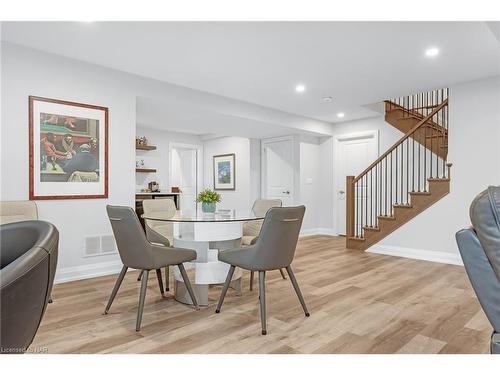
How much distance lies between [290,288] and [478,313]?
1.60 meters

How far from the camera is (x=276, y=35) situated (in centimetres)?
296

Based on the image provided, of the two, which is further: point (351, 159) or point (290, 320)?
point (351, 159)

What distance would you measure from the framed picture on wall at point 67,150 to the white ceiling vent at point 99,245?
0.47 meters

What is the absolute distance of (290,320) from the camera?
8.30ft

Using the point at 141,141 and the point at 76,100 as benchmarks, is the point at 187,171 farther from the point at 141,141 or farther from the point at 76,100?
the point at 76,100

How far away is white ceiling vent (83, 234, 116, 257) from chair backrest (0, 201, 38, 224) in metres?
0.72

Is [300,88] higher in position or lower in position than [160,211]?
higher

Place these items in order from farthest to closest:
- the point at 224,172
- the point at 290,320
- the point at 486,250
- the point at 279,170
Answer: the point at 224,172
the point at 279,170
the point at 290,320
the point at 486,250

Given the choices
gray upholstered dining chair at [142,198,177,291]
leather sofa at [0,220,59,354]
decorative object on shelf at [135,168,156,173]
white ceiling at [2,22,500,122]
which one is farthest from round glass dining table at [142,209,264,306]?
decorative object on shelf at [135,168,156,173]

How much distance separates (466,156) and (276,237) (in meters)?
3.37

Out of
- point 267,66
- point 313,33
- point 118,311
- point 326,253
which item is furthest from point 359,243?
point 118,311

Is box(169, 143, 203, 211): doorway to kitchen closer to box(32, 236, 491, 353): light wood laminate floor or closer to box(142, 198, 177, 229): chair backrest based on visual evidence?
box(142, 198, 177, 229): chair backrest

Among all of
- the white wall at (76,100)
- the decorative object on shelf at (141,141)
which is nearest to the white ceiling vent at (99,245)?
the white wall at (76,100)

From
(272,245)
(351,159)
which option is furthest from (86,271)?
(351,159)
